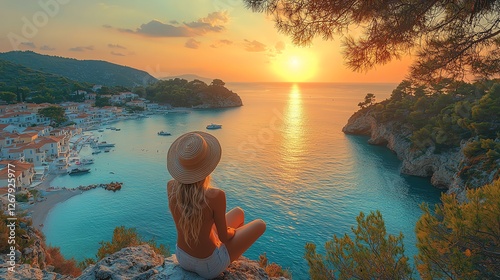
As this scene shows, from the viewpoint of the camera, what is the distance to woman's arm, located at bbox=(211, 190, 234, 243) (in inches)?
108

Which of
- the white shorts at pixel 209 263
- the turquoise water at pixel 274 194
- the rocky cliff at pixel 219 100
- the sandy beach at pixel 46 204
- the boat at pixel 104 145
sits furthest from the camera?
the rocky cliff at pixel 219 100

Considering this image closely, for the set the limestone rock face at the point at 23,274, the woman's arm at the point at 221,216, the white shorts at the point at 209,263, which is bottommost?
the limestone rock face at the point at 23,274

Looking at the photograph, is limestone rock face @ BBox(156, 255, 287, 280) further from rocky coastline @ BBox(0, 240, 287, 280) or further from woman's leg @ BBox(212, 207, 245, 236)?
woman's leg @ BBox(212, 207, 245, 236)

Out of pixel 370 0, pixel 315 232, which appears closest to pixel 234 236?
pixel 370 0

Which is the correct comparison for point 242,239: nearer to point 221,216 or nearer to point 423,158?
point 221,216

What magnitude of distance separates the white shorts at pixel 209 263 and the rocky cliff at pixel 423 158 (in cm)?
2055

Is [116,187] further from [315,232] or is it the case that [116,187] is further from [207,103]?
[207,103]

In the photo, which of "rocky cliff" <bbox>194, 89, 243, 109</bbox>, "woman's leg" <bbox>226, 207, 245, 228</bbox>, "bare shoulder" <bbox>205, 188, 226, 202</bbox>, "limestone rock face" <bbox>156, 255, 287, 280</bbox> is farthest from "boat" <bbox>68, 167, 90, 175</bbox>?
"rocky cliff" <bbox>194, 89, 243, 109</bbox>

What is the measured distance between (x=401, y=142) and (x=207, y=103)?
61140 millimetres

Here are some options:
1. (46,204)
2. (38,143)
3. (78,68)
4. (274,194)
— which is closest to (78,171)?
(38,143)

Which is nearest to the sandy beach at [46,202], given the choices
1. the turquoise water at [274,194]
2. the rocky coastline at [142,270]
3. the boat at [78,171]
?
the turquoise water at [274,194]

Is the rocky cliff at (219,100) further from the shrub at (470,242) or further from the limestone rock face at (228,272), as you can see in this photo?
the limestone rock face at (228,272)

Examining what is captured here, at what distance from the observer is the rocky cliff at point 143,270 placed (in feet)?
10.1

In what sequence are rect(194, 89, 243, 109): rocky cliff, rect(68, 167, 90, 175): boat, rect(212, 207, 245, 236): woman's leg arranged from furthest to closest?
rect(194, 89, 243, 109): rocky cliff → rect(68, 167, 90, 175): boat → rect(212, 207, 245, 236): woman's leg
